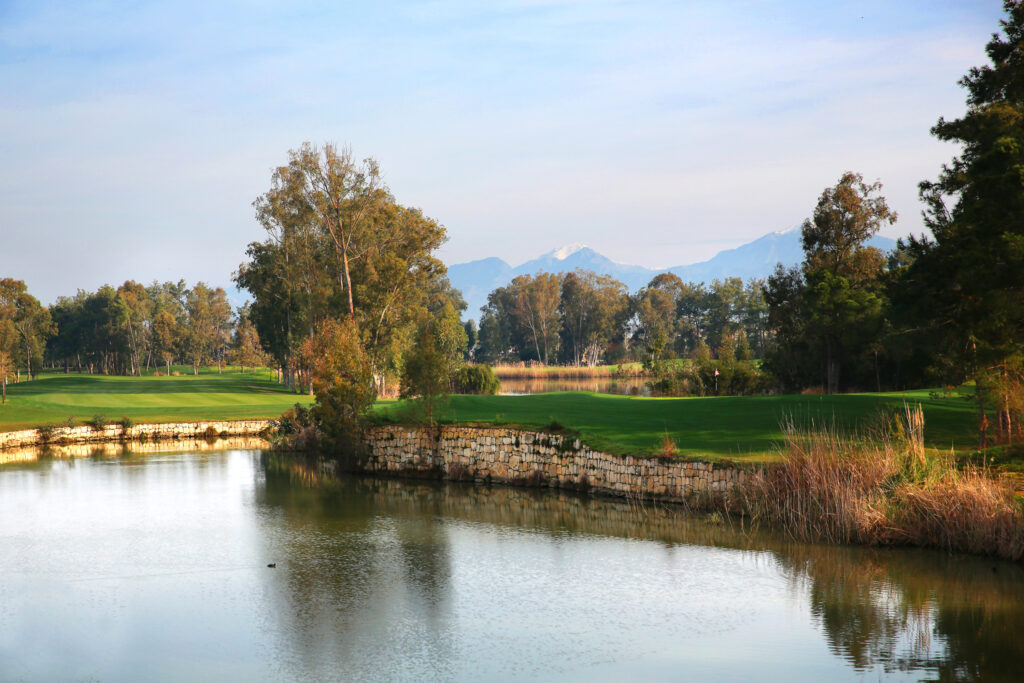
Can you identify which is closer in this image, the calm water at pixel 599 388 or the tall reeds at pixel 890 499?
the tall reeds at pixel 890 499

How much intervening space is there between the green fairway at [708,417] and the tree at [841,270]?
1013 centimetres

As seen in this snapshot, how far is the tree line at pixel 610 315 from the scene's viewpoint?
319 ft

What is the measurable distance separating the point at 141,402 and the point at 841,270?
3364 centimetres

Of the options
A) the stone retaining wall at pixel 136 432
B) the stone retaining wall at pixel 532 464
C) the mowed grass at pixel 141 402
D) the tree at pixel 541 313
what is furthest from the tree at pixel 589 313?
the stone retaining wall at pixel 532 464

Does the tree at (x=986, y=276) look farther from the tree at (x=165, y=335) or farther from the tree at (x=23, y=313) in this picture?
the tree at (x=165, y=335)

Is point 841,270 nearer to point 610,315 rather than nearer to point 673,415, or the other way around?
point 673,415

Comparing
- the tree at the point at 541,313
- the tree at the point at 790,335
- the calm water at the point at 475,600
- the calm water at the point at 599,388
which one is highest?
the tree at the point at 541,313

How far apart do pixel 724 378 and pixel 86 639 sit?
31908 mm

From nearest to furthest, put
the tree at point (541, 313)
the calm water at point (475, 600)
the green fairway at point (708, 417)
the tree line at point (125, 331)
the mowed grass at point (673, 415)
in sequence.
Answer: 1. the calm water at point (475, 600)
2. the green fairway at point (708, 417)
3. the mowed grass at point (673, 415)
4. the tree line at point (125, 331)
5. the tree at point (541, 313)

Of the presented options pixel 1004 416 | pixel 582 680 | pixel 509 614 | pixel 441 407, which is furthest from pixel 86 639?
pixel 1004 416

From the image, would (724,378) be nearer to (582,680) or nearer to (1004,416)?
(1004,416)

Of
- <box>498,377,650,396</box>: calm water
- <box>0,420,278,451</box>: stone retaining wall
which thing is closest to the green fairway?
<box>0,420,278,451</box>: stone retaining wall

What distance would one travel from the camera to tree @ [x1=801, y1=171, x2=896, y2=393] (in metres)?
35.3

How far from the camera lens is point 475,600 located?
35.4 ft
